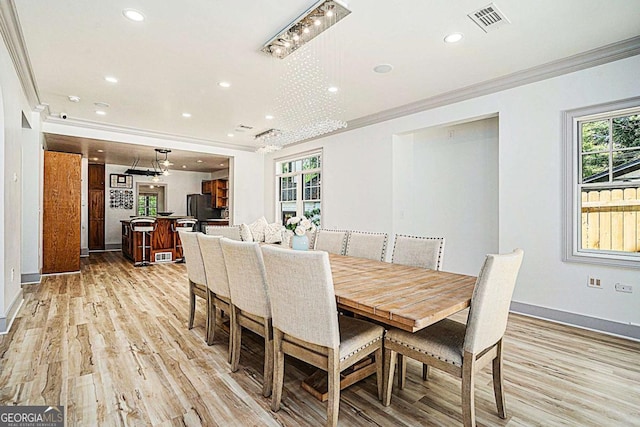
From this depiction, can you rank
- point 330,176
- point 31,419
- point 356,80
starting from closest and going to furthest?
1. point 31,419
2. point 356,80
3. point 330,176

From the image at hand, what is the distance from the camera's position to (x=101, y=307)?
12.7ft

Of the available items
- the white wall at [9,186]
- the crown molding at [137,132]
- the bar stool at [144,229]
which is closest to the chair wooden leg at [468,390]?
the white wall at [9,186]

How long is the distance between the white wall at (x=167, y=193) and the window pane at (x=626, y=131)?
34.6 feet

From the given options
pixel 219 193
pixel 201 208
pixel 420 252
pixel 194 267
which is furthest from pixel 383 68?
pixel 201 208

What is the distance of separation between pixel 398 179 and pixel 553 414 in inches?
142

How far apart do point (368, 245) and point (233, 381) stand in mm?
1771

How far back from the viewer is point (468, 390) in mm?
1568

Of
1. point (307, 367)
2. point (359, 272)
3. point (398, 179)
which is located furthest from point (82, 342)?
point (398, 179)

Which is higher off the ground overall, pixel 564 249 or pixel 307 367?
pixel 564 249

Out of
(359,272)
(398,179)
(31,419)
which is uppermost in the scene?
(398,179)

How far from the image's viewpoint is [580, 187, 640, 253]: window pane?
3072 mm

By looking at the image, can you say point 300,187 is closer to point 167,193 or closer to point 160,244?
point 160,244

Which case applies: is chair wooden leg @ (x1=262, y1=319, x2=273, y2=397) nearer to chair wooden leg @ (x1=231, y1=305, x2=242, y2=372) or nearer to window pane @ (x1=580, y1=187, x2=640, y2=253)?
chair wooden leg @ (x1=231, y1=305, x2=242, y2=372)

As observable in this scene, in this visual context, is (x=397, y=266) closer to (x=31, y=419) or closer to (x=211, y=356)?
(x=211, y=356)
